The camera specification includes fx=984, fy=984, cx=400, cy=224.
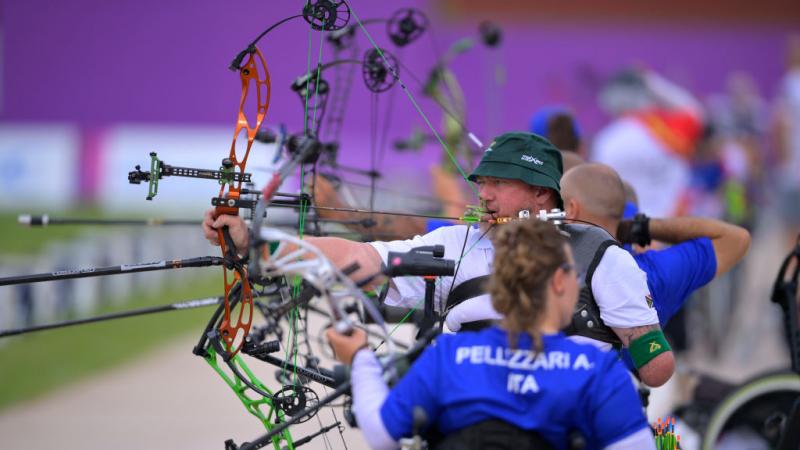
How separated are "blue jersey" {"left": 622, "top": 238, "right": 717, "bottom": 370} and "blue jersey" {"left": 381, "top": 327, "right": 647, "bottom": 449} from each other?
1335 mm

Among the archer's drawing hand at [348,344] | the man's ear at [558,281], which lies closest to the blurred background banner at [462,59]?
the archer's drawing hand at [348,344]

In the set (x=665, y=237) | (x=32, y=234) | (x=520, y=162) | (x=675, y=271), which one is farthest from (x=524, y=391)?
(x=32, y=234)

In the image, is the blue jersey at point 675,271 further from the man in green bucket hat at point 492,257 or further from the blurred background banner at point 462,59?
the blurred background banner at point 462,59

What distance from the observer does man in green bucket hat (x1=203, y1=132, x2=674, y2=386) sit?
334 cm

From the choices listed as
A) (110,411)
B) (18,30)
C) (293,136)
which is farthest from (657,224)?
(18,30)

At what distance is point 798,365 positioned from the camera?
4.38 m

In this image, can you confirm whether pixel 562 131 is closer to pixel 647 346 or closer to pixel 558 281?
pixel 647 346

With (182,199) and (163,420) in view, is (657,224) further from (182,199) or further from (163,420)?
(182,199)

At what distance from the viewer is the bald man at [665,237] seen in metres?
4.00

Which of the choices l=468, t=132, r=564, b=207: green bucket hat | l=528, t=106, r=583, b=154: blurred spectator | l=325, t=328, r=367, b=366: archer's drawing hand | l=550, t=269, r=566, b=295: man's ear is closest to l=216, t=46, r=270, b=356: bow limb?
l=325, t=328, r=367, b=366: archer's drawing hand

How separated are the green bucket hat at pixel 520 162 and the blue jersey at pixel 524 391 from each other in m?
0.91

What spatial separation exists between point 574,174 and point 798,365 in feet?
4.52

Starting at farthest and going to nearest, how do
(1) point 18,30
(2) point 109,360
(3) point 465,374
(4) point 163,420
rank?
(1) point 18,30, (2) point 109,360, (4) point 163,420, (3) point 465,374

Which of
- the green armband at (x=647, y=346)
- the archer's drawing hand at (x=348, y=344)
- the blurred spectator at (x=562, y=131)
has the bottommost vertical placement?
the green armband at (x=647, y=346)
